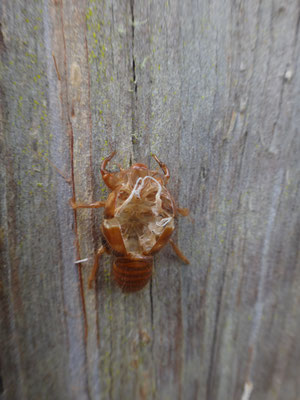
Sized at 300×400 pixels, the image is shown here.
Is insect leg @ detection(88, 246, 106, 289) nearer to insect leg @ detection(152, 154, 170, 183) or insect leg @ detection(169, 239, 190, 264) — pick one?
insect leg @ detection(169, 239, 190, 264)

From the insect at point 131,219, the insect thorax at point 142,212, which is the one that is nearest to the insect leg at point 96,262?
the insect at point 131,219

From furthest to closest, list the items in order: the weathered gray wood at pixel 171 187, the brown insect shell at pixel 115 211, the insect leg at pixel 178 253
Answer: the insect leg at pixel 178 253 < the brown insect shell at pixel 115 211 < the weathered gray wood at pixel 171 187

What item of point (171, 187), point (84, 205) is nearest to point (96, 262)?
point (84, 205)

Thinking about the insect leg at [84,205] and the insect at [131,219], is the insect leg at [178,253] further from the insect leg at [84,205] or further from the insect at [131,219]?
the insect leg at [84,205]

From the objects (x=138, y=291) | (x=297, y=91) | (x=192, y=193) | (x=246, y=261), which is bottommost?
(x=138, y=291)

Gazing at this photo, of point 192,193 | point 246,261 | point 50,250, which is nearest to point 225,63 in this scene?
point 192,193

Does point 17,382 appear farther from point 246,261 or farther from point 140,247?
point 246,261
